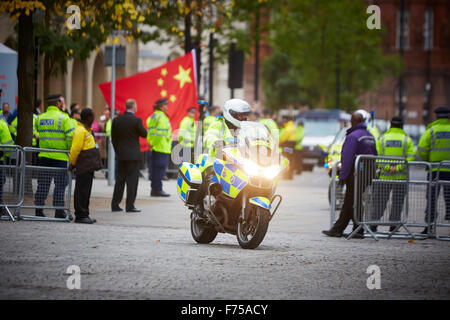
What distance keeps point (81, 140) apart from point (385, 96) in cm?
7759

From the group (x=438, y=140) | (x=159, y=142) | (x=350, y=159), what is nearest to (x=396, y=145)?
(x=438, y=140)

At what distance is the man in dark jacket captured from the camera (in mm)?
13359

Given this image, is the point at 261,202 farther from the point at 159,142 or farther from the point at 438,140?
the point at 159,142

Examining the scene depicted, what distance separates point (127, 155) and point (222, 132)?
5.47 m

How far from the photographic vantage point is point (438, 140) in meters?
14.6

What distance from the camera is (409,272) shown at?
9.41 m

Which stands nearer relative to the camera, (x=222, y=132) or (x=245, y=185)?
(x=245, y=185)

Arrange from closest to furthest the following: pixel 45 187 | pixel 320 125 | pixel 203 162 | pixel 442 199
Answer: pixel 203 162 < pixel 442 199 < pixel 45 187 < pixel 320 125

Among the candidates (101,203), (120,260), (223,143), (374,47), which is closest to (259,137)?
(223,143)

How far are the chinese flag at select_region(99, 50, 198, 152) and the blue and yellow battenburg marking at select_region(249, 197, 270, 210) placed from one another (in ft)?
36.7

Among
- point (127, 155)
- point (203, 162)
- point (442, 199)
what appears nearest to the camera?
point (203, 162)

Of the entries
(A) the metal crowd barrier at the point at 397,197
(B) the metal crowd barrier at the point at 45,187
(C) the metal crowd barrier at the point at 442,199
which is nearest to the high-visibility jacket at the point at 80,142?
(B) the metal crowd barrier at the point at 45,187

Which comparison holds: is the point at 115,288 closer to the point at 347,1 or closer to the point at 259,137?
the point at 259,137
